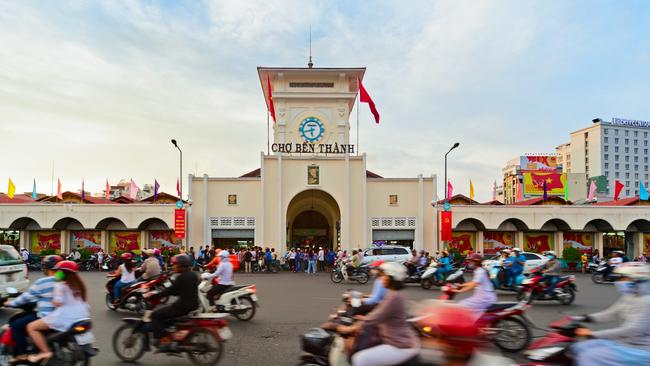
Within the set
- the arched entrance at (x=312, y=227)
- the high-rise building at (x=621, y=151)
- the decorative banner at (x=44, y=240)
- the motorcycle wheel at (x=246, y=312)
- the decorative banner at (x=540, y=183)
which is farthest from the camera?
the high-rise building at (x=621, y=151)

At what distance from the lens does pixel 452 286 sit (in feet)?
31.7

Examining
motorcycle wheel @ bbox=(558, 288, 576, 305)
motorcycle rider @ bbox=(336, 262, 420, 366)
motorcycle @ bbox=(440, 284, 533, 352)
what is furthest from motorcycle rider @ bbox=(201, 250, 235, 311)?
motorcycle wheel @ bbox=(558, 288, 576, 305)

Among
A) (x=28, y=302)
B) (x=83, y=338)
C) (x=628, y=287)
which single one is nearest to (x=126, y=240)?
(x=28, y=302)

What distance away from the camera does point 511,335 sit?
8.75 m

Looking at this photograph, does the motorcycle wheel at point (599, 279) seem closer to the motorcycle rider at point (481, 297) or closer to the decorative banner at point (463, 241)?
the decorative banner at point (463, 241)

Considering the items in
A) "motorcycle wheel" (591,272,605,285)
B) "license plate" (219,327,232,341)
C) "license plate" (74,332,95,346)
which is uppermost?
"license plate" (74,332,95,346)

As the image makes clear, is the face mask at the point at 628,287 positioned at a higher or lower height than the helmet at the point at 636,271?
lower

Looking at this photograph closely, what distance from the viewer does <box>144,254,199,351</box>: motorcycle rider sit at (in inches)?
295

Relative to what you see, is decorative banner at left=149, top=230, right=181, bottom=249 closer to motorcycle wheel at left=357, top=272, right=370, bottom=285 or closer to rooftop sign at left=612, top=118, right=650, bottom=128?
motorcycle wheel at left=357, top=272, right=370, bottom=285

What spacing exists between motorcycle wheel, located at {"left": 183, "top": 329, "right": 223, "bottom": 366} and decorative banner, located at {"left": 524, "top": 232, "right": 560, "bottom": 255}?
3085 centimetres

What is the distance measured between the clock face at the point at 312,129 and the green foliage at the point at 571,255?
706 inches

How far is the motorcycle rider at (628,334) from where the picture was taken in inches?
190

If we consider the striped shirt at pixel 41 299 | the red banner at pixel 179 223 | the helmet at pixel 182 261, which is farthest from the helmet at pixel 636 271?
the red banner at pixel 179 223

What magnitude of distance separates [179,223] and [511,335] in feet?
83.6
